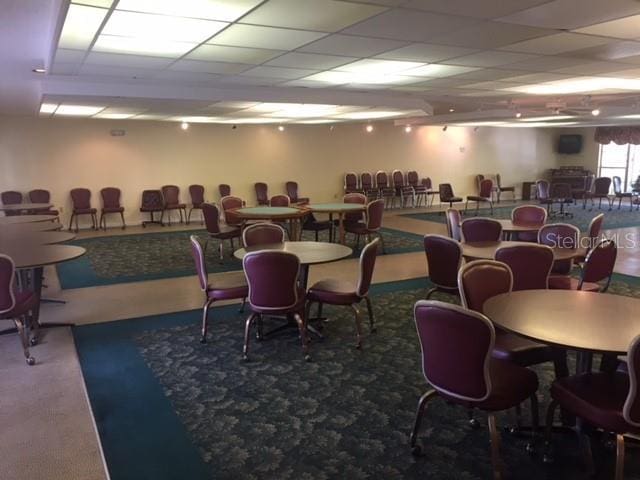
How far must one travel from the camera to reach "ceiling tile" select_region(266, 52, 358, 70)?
515 centimetres

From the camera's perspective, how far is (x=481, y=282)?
3.26 m

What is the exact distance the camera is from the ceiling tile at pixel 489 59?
5168 millimetres

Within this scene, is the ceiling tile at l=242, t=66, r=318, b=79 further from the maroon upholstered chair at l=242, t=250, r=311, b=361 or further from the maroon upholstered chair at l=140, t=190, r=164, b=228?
the maroon upholstered chair at l=140, t=190, r=164, b=228

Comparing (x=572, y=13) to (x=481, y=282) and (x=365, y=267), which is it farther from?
Answer: (x=365, y=267)

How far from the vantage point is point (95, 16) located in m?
3.68

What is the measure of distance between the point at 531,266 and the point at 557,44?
7.48 feet

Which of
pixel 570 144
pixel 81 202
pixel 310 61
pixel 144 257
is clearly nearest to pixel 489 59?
pixel 310 61

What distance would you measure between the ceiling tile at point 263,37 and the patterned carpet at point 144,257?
11.2 ft

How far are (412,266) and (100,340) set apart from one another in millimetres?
4339

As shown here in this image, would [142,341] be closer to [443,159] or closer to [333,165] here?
[333,165]

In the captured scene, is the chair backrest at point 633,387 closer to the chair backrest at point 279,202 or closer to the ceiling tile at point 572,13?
the ceiling tile at point 572,13

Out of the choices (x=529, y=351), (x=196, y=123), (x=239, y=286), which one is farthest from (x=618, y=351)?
(x=196, y=123)

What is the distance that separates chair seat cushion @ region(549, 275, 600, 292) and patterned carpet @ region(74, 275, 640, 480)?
3.71ft

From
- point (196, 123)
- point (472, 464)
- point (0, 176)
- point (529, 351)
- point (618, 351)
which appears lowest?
point (472, 464)
